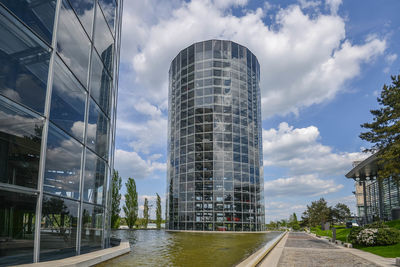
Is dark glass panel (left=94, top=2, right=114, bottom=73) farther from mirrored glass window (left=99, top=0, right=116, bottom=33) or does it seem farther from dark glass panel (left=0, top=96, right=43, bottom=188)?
dark glass panel (left=0, top=96, right=43, bottom=188)

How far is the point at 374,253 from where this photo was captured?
52.7ft

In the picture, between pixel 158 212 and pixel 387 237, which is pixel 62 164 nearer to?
pixel 387 237

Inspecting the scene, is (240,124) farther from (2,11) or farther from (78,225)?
(2,11)

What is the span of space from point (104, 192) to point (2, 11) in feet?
34.4

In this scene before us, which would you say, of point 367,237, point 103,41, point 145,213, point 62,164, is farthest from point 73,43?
point 145,213

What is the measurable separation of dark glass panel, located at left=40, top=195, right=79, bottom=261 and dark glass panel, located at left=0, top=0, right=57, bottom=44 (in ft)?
17.6

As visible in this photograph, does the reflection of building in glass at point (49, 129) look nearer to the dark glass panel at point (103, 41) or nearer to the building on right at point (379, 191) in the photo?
the dark glass panel at point (103, 41)

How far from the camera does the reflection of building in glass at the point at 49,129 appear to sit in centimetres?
876

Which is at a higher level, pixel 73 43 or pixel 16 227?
pixel 73 43

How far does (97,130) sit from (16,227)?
7.35 metres

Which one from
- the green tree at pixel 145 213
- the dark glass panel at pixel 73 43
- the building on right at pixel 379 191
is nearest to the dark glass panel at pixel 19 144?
the dark glass panel at pixel 73 43

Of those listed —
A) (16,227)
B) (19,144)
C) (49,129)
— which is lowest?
(16,227)

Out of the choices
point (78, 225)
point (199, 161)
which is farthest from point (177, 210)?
point (78, 225)

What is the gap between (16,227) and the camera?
8750 mm
